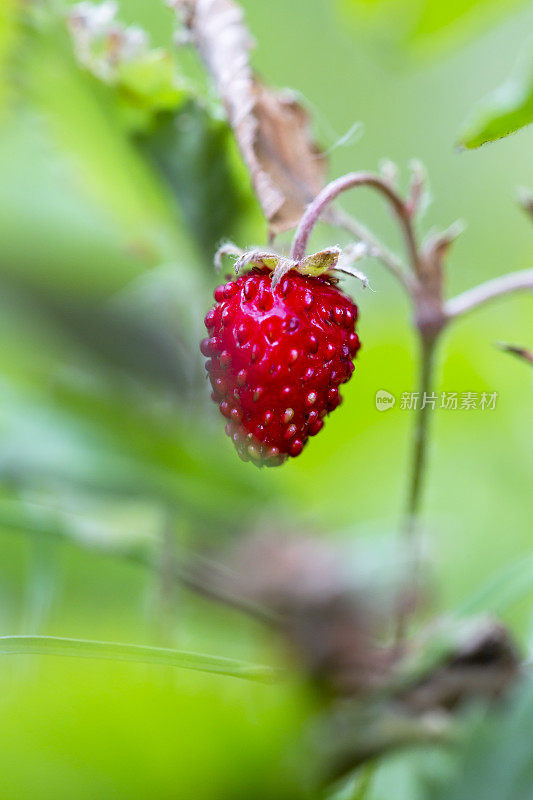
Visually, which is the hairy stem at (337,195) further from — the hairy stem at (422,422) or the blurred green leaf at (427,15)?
the blurred green leaf at (427,15)

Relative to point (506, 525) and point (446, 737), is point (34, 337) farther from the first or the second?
point (446, 737)

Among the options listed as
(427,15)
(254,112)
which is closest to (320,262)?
(254,112)

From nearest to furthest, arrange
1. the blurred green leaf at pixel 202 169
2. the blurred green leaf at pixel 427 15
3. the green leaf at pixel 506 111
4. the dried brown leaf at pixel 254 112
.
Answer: the green leaf at pixel 506 111 → the dried brown leaf at pixel 254 112 → the blurred green leaf at pixel 202 169 → the blurred green leaf at pixel 427 15

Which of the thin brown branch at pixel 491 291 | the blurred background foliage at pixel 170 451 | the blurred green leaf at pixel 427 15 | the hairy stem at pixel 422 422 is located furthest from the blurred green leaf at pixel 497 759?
the blurred green leaf at pixel 427 15

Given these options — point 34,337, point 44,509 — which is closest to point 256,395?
point 44,509

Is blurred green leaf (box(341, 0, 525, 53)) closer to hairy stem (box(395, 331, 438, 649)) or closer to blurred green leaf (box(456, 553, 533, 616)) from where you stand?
hairy stem (box(395, 331, 438, 649))

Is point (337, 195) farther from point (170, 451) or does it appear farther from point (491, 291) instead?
point (170, 451)

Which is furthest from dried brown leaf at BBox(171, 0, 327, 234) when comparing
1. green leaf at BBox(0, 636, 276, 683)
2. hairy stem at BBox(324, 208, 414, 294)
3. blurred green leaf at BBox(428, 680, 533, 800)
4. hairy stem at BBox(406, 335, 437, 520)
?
blurred green leaf at BBox(428, 680, 533, 800)
